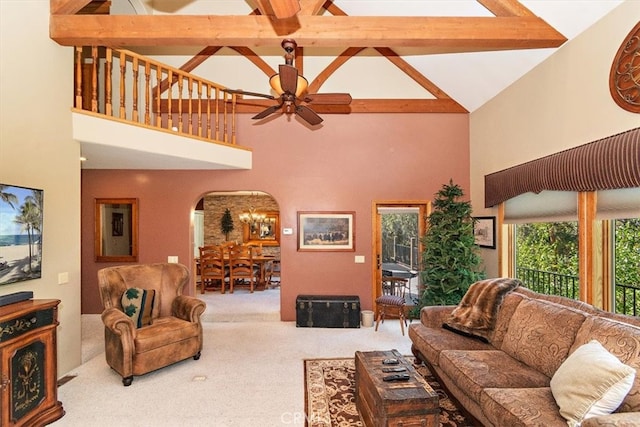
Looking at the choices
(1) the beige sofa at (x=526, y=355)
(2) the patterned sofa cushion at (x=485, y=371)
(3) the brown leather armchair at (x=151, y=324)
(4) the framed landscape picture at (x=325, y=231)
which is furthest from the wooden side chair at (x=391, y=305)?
(3) the brown leather armchair at (x=151, y=324)

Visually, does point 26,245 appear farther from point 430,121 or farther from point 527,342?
point 430,121

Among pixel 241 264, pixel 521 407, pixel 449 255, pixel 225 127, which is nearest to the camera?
pixel 521 407

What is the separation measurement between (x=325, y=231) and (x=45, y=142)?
150 inches

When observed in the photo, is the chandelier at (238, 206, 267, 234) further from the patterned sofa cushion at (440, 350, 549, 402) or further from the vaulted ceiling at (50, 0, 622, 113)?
the patterned sofa cushion at (440, 350, 549, 402)

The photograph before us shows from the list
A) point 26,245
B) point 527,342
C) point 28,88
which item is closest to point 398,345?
point 527,342

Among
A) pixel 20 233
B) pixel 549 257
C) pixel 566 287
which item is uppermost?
pixel 20 233

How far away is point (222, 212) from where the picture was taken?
10.4 meters

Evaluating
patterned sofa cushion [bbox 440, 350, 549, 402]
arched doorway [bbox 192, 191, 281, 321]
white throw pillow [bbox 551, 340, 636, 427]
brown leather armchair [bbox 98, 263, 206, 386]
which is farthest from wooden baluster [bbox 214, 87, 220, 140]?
white throw pillow [bbox 551, 340, 636, 427]

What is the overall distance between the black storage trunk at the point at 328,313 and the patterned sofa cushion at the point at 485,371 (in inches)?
91.6

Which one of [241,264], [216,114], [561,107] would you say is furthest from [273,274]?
[561,107]
